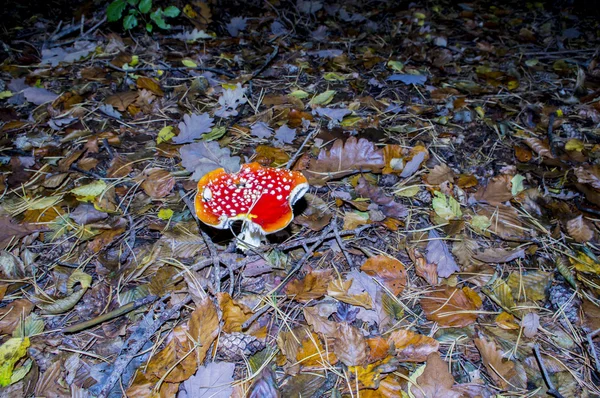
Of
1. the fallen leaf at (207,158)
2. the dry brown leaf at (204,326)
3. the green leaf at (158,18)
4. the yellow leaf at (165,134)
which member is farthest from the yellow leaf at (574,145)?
the green leaf at (158,18)

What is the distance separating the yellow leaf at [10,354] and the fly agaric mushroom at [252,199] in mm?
931

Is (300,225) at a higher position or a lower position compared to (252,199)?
lower

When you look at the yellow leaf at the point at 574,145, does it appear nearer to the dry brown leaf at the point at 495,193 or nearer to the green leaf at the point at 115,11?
the dry brown leaf at the point at 495,193

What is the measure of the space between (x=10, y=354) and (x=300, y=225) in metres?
1.46

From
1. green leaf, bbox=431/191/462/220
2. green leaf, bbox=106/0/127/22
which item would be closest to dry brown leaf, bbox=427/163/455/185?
green leaf, bbox=431/191/462/220

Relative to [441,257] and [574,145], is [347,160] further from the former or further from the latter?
[574,145]

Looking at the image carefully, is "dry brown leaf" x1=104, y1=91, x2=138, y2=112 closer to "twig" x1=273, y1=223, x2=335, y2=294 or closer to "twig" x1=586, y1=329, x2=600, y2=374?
"twig" x1=273, y1=223, x2=335, y2=294

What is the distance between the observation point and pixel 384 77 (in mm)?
3504

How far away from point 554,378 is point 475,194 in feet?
3.72

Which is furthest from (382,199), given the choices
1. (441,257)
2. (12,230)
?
(12,230)

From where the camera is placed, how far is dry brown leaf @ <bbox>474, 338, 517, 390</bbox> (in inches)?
60.2

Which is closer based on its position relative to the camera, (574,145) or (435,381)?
(435,381)

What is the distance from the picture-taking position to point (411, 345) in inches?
63.3

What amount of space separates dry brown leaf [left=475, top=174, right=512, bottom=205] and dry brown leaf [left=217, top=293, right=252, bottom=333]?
64.6 inches
